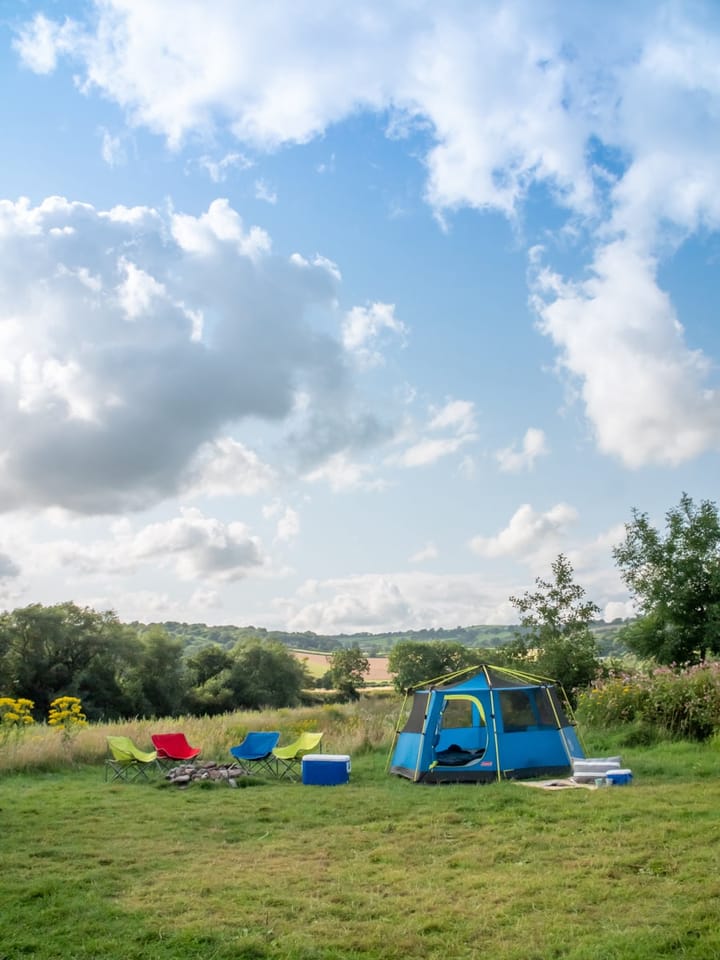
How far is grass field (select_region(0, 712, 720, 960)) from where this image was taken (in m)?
4.35

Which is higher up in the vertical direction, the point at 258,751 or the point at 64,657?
the point at 64,657

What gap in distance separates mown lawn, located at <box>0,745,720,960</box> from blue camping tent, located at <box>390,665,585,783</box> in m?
1.17

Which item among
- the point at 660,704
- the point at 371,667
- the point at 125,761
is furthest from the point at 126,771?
the point at 371,667

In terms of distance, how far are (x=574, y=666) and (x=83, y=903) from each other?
1603 centimetres

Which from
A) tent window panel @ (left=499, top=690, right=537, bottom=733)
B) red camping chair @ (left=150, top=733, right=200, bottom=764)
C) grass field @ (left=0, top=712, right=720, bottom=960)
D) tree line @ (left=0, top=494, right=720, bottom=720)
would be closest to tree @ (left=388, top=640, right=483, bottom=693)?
tree line @ (left=0, top=494, right=720, bottom=720)

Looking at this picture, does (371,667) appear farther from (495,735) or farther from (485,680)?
(495,735)

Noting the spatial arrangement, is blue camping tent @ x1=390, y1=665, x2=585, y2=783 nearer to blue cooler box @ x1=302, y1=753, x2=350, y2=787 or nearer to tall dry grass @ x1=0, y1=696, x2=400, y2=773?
blue cooler box @ x1=302, y1=753, x2=350, y2=787

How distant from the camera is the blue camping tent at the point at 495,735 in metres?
10.6

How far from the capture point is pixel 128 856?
6.48 m

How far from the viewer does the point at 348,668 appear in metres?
49.0

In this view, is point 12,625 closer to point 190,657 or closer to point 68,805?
point 190,657

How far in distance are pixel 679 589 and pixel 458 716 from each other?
26.6 feet

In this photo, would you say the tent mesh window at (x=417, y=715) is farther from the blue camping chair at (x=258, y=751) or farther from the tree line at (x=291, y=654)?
the tree line at (x=291, y=654)

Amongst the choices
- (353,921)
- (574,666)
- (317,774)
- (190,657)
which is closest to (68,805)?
(317,774)
